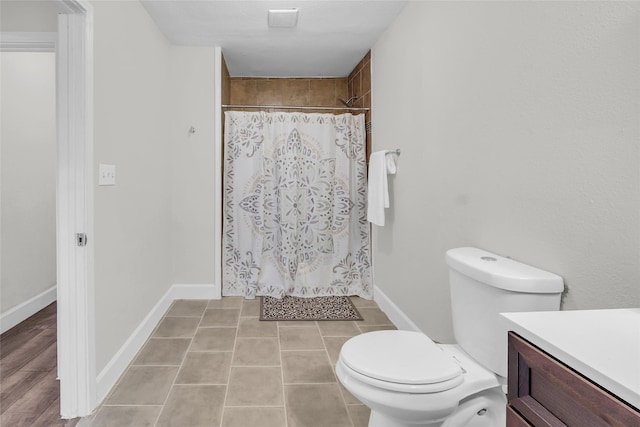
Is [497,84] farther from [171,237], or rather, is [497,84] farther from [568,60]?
[171,237]

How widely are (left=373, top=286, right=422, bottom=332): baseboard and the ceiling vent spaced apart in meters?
2.14

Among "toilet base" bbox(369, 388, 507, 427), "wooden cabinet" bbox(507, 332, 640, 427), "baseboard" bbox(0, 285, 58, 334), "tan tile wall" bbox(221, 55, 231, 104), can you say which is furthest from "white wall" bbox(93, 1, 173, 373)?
"wooden cabinet" bbox(507, 332, 640, 427)

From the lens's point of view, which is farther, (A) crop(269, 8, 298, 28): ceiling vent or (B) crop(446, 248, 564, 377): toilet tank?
(A) crop(269, 8, 298, 28): ceiling vent

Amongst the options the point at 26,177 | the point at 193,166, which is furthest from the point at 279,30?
the point at 26,177

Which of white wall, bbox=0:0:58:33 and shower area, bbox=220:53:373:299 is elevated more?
white wall, bbox=0:0:58:33

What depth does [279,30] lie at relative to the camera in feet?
8.32

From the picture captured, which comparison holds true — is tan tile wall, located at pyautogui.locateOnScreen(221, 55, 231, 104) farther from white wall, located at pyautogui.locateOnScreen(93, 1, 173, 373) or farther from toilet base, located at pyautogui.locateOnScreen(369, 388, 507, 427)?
toilet base, located at pyautogui.locateOnScreen(369, 388, 507, 427)

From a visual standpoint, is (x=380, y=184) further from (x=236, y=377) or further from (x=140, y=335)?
(x=140, y=335)

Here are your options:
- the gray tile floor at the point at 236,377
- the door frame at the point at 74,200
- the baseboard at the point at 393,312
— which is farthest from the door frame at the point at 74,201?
the baseboard at the point at 393,312

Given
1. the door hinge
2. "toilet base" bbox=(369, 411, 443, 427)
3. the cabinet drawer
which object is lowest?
"toilet base" bbox=(369, 411, 443, 427)

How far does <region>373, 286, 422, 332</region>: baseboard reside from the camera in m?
2.18

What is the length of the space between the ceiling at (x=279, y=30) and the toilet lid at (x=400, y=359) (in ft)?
6.62

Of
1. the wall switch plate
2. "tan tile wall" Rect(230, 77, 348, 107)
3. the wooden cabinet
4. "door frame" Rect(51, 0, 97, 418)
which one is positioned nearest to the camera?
the wooden cabinet

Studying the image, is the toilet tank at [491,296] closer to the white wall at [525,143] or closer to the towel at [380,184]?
the white wall at [525,143]
